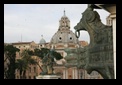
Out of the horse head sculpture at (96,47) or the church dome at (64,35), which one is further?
the church dome at (64,35)

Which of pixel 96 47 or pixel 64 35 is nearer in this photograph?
pixel 96 47

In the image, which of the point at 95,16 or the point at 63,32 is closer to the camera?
the point at 95,16

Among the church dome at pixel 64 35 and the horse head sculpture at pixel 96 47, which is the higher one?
the church dome at pixel 64 35

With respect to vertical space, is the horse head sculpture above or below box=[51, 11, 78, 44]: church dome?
below

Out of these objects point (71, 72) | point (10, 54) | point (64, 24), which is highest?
point (64, 24)

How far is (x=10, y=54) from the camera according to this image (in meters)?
41.8

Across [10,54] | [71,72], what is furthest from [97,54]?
[71,72]

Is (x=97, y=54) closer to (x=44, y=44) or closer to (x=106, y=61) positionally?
(x=106, y=61)

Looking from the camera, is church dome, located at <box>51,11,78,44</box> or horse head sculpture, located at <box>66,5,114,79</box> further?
church dome, located at <box>51,11,78,44</box>

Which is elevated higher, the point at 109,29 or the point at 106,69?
the point at 109,29

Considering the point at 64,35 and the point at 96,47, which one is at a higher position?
the point at 64,35
